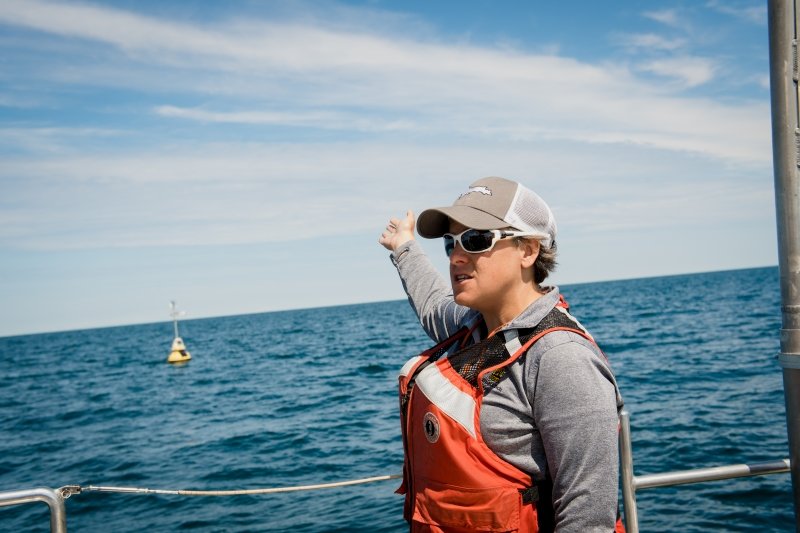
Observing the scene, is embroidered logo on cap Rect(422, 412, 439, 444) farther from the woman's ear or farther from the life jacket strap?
the woman's ear

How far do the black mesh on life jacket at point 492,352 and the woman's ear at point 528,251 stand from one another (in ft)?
0.67

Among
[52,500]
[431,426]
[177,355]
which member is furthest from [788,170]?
[177,355]

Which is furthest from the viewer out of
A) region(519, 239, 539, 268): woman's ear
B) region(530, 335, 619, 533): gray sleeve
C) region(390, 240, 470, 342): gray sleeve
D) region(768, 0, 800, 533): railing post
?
region(390, 240, 470, 342): gray sleeve

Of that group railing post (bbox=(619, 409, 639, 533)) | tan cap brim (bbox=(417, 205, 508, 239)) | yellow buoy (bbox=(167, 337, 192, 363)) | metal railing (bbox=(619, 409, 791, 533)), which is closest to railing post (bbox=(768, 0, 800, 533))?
metal railing (bbox=(619, 409, 791, 533))

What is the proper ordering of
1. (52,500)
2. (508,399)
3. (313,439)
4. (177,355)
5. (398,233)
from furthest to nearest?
(177,355) → (313,439) → (398,233) → (52,500) → (508,399)

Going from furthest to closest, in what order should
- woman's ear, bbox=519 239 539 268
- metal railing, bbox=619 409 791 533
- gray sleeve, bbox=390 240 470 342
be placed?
gray sleeve, bbox=390 240 470 342 < metal railing, bbox=619 409 791 533 < woman's ear, bbox=519 239 539 268

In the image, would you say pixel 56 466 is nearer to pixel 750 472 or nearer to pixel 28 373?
pixel 750 472

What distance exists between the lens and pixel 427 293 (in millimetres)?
2941

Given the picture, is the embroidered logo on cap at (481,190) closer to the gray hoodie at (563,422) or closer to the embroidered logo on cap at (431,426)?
the gray hoodie at (563,422)

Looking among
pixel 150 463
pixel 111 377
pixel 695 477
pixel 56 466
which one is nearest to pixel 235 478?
pixel 150 463

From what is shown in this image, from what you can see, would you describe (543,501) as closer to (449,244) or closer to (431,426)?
(431,426)

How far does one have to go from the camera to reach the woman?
1822mm

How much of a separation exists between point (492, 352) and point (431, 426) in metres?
0.32

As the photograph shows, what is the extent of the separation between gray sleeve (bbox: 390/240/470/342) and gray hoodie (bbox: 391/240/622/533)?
69cm
